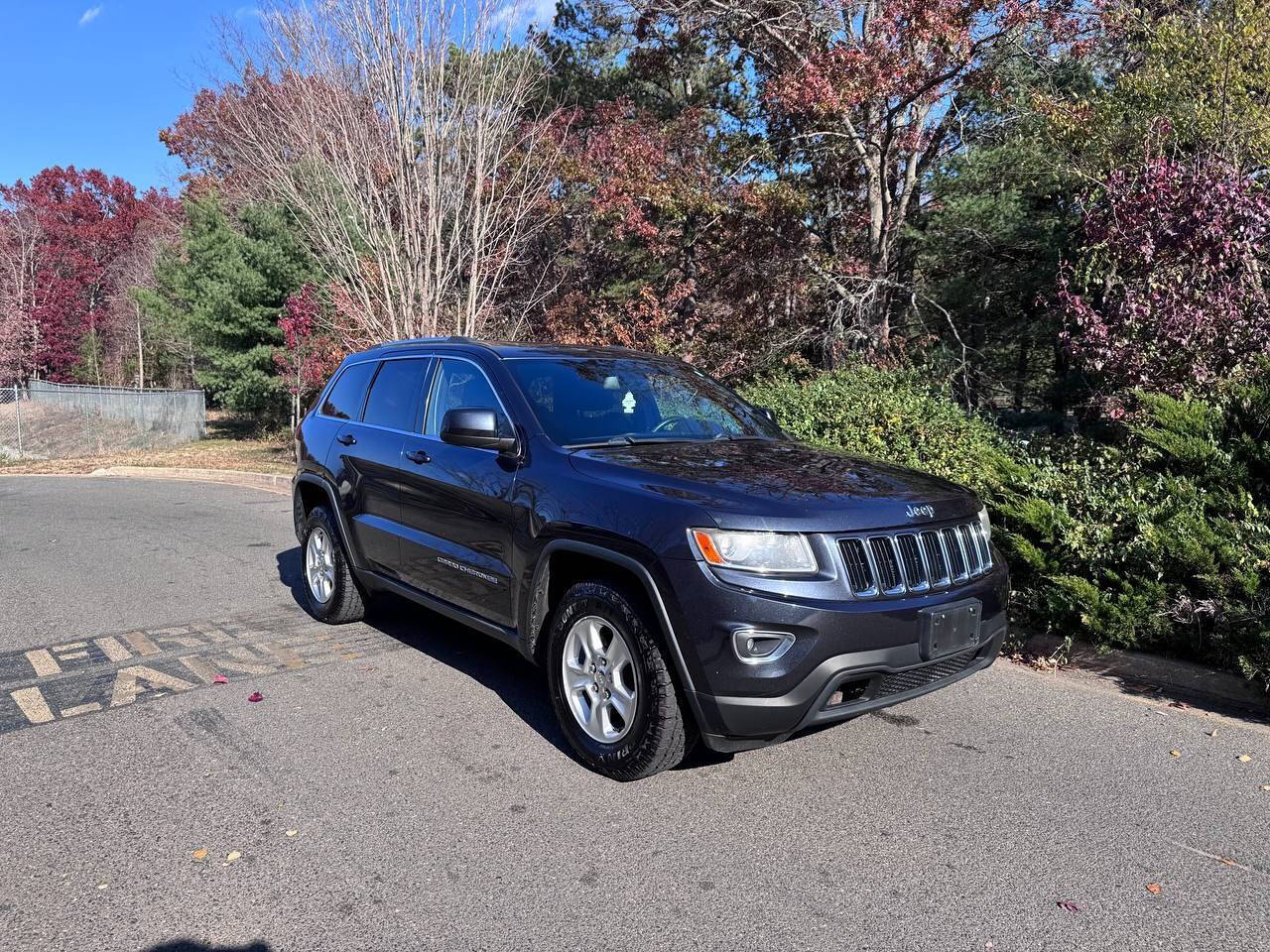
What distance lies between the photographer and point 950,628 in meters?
3.50

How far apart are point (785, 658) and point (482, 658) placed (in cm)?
272

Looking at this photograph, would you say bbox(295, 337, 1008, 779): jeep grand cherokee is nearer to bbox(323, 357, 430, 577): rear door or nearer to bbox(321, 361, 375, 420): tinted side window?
bbox(323, 357, 430, 577): rear door

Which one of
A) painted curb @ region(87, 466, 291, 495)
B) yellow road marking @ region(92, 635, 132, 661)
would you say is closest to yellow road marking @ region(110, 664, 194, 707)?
yellow road marking @ region(92, 635, 132, 661)

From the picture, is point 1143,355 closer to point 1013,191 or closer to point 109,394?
point 1013,191

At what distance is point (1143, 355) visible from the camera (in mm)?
7102

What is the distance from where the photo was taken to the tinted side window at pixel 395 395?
5273mm

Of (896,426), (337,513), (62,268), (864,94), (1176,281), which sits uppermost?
(62,268)

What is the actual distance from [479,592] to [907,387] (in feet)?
15.9

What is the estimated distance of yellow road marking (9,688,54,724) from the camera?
4.41m

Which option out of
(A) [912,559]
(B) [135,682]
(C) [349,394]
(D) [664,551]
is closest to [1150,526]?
(A) [912,559]

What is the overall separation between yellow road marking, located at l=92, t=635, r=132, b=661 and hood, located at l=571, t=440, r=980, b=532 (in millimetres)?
3364

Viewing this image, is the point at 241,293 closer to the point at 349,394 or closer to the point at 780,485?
the point at 349,394

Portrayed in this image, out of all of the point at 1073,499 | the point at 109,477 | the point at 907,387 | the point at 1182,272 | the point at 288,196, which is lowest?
the point at 109,477

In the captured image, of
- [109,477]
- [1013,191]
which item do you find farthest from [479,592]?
[109,477]
